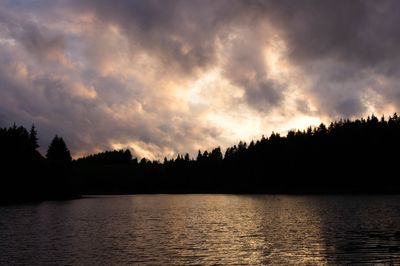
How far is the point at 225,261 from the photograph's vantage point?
40.9 meters

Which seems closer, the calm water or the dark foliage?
the calm water

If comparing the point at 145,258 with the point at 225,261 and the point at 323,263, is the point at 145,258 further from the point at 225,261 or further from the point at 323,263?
the point at 323,263

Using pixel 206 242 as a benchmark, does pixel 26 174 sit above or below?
above

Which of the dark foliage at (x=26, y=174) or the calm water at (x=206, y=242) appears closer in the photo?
the calm water at (x=206, y=242)

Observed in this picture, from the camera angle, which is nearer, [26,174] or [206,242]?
[206,242]

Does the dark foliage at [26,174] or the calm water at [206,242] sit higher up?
the dark foliage at [26,174]

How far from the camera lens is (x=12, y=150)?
164 m

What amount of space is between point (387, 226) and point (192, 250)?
32257 mm

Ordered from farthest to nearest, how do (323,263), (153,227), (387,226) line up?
(153,227)
(387,226)
(323,263)

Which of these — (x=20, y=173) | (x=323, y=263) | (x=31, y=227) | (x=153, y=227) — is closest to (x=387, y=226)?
(x=323, y=263)

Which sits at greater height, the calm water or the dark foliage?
the dark foliage

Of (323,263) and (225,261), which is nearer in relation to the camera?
(323,263)

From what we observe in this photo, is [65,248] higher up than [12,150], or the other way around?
[12,150]

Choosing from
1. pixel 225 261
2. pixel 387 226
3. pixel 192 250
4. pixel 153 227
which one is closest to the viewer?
pixel 225 261
